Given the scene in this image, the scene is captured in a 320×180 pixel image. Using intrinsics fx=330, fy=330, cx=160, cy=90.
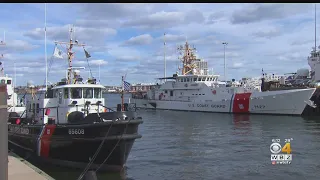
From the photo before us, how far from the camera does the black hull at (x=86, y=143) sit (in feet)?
41.7

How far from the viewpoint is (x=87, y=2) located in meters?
4.70

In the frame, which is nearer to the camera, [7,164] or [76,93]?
[7,164]

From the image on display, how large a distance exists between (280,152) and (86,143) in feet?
34.6

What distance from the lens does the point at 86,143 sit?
12.9 m

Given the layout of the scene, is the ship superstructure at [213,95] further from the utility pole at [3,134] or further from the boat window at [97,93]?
the utility pole at [3,134]

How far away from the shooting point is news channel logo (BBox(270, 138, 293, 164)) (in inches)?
601

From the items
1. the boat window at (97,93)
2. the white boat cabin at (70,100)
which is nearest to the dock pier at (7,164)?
the white boat cabin at (70,100)

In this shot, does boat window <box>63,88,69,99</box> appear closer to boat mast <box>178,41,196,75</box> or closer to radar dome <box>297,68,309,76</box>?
boat mast <box>178,41,196,75</box>

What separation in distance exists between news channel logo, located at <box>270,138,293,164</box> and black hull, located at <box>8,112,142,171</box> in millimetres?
6885

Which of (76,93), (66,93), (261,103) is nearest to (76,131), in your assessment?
(76,93)

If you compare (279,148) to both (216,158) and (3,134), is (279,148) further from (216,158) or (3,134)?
(3,134)

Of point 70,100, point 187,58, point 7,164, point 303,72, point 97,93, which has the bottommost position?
point 7,164

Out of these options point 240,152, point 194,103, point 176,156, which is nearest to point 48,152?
point 176,156

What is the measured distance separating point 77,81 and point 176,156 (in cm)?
634
